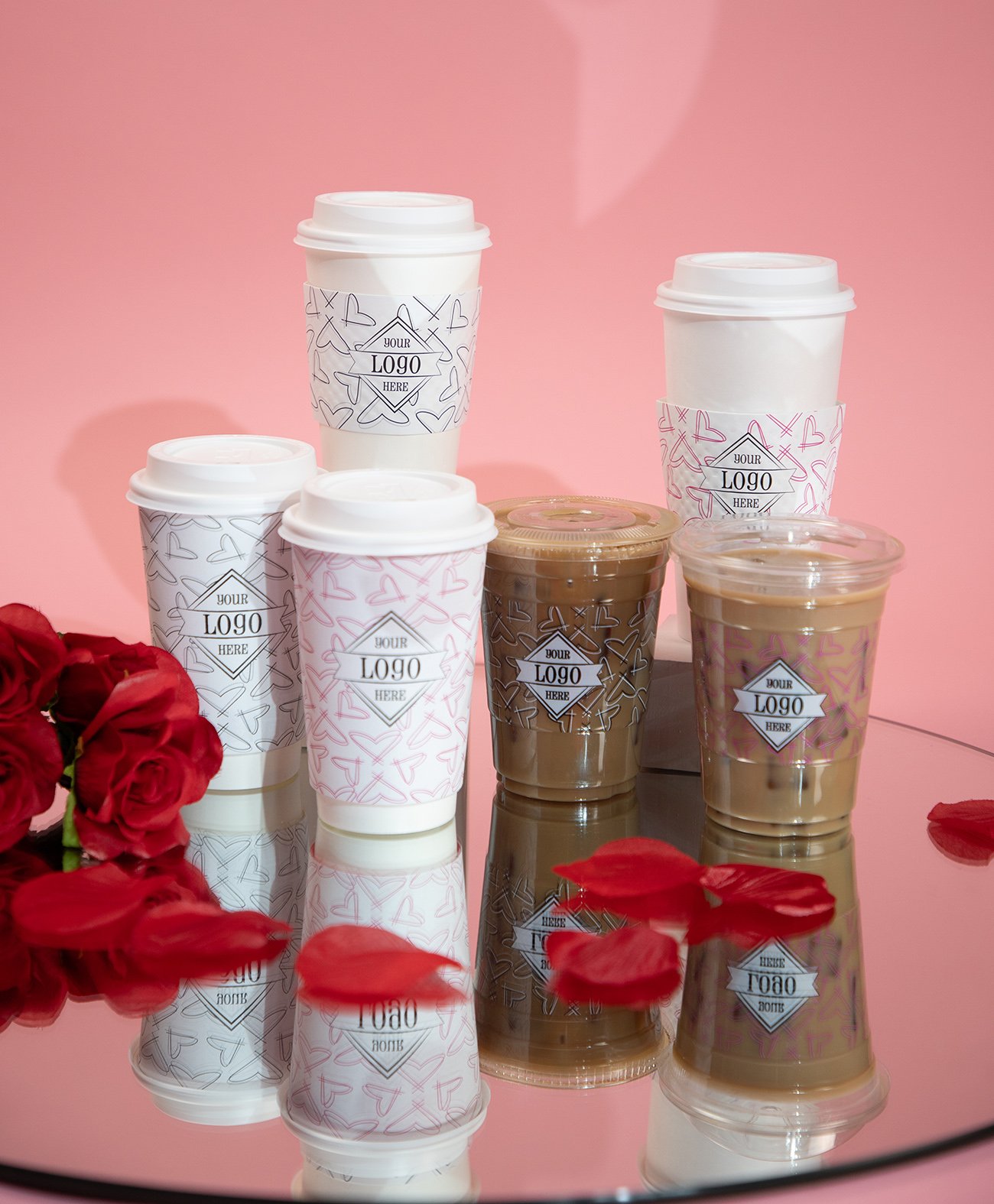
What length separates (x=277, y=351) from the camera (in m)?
1.97

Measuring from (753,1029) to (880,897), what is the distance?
196mm

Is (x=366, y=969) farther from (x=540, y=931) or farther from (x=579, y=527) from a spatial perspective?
(x=579, y=527)

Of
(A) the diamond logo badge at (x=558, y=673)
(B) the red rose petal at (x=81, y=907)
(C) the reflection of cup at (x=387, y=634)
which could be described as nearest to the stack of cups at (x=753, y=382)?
(A) the diamond logo badge at (x=558, y=673)

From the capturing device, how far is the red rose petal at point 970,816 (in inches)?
44.7

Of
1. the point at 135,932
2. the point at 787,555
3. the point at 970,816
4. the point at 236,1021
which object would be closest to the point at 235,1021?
the point at 236,1021

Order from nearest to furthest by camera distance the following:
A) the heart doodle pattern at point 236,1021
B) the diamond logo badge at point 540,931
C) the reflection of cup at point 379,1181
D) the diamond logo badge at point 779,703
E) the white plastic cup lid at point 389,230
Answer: the reflection of cup at point 379,1181, the heart doodle pattern at point 236,1021, the diamond logo badge at point 540,931, the diamond logo badge at point 779,703, the white plastic cup lid at point 389,230

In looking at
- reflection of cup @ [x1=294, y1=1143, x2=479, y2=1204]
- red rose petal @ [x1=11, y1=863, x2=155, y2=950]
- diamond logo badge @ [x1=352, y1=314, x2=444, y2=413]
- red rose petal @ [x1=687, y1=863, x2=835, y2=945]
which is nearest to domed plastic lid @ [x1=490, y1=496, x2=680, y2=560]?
diamond logo badge @ [x1=352, y1=314, x2=444, y2=413]

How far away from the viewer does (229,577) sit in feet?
3.53

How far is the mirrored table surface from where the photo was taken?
72cm

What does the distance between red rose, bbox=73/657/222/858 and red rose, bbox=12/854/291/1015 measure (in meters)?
0.02

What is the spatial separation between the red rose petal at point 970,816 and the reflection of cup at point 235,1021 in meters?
0.46

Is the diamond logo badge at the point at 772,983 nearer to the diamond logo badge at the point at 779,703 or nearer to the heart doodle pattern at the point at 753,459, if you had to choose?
the diamond logo badge at the point at 779,703

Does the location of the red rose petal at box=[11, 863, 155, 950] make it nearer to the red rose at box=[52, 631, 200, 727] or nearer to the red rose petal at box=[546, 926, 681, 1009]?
the red rose at box=[52, 631, 200, 727]

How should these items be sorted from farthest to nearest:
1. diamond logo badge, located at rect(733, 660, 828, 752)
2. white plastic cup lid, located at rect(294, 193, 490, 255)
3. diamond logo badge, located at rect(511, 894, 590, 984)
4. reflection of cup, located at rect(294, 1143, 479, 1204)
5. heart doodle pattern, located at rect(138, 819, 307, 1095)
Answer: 1. white plastic cup lid, located at rect(294, 193, 490, 255)
2. diamond logo badge, located at rect(733, 660, 828, 752)
3. diamond logo badge, located at rect(511, 894, 590, 984)
4. heart doodle pattern, located at rect(138, 819, 307, 1095)
5. reflection of cup, located at rect(294, 1143, 479, 1204)
